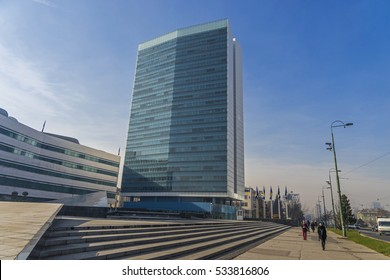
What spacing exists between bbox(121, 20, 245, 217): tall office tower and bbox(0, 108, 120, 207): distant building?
22.6m

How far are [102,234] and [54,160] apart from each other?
62.5 metres

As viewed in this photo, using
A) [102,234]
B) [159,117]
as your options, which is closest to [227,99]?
[159,117]

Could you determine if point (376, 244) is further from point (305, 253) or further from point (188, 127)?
point (188, 127)

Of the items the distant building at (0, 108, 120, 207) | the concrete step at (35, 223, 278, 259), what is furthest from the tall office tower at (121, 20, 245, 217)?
the concrete step at (35, 223, 278, 259)

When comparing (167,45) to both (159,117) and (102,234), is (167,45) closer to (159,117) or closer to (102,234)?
(159,117)

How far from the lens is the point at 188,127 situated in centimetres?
9712

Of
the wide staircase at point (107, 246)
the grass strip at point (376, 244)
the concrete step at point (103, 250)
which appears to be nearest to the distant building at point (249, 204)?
the grass strip at point (376, 244)

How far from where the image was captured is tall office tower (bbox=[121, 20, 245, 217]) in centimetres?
8994

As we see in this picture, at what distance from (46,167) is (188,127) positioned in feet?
172

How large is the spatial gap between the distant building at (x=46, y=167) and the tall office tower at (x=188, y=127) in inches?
889

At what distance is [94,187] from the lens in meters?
71.6

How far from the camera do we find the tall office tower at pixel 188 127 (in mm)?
89938

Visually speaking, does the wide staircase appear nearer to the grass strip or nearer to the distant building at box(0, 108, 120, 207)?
the grass strip

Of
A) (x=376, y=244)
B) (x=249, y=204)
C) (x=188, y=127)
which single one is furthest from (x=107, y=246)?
(x=249, y=204)
